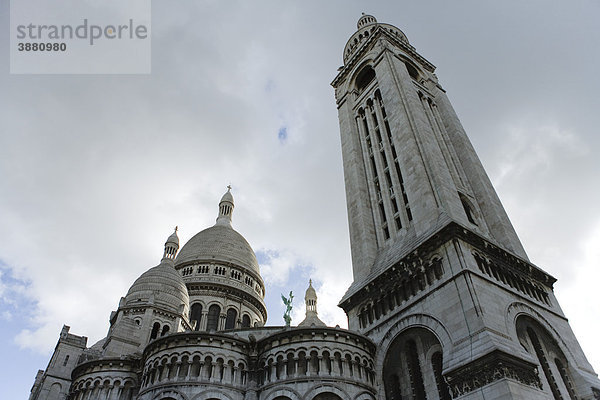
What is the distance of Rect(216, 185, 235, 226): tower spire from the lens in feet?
218

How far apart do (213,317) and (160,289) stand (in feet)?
38.5

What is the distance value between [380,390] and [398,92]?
23.5 metres

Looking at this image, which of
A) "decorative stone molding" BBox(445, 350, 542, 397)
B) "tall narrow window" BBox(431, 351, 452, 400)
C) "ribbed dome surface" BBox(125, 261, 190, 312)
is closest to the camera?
"decorative stone molding" BBox(445, 350, 542, 397)

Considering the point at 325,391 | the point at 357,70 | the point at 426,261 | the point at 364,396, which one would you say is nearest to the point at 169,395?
the point at 325,391

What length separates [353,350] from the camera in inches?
1004

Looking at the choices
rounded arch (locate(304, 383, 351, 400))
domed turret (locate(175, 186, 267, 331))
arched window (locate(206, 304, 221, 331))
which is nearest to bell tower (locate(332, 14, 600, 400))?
rounded arch (locate(304, 383, 351, 400))

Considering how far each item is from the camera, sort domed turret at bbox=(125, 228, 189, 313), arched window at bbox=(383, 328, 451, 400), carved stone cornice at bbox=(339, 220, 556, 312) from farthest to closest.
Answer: domed turret at bbox=(125, 228, 189, 313), carved stone cornice at bbox=(339, 220, 556, 312), arched window at bbox=(383, 328, 451, 400)

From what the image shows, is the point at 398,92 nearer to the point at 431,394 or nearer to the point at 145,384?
the point at 431,394

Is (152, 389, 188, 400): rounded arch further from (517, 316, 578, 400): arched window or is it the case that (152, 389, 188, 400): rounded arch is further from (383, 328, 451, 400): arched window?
(517, 316, 578, 400): arched window

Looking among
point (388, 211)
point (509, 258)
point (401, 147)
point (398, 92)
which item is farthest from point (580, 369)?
point (398, 92)

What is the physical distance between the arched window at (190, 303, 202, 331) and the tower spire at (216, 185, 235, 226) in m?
18.4

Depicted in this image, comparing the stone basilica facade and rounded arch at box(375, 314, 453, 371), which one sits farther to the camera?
the stone basilica facade

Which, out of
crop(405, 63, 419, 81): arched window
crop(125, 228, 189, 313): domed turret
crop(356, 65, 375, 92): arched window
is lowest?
crop(125, 228, 189, 313): domed turret

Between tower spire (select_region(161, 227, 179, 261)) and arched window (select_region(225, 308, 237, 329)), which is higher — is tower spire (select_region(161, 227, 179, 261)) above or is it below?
above
